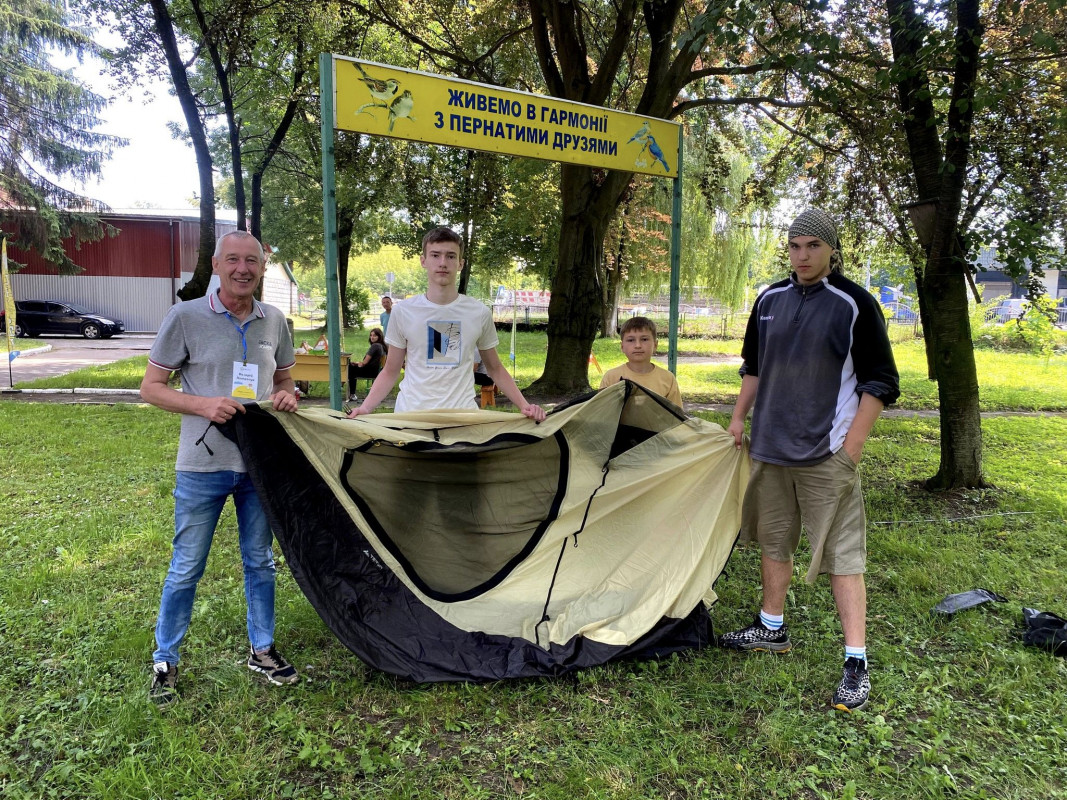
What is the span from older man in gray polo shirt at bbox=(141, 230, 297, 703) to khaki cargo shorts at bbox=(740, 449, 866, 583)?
6.99 feet

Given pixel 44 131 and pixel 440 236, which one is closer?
→ pixel 440 236

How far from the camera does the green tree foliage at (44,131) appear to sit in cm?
2388

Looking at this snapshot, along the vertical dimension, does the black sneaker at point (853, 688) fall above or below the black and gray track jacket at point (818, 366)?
below

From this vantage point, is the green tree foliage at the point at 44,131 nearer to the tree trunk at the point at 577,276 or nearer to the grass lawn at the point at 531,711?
the tree trunk at the point at 577,276

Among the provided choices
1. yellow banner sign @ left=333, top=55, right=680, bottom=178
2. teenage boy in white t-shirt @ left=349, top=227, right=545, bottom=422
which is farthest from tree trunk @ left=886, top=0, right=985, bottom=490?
teenage boy in white t-shirt @ left=349, top=227, right=545, bottom=422

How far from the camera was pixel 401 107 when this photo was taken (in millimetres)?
3795

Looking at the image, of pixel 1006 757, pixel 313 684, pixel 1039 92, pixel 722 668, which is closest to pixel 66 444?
pixel 313 684

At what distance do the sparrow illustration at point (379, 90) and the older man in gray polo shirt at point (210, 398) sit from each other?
4.95ft

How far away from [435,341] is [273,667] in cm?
159

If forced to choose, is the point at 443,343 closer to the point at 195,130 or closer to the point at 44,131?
the point at 195,130

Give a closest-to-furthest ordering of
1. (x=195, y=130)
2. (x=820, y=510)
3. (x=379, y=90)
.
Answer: (x=820, y=510) < (x=379, y=90) < (x=195, y=130)

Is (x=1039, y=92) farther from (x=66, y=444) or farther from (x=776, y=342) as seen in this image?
(x=66, y=444)

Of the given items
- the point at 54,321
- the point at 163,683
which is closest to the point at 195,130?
the point at 163,683

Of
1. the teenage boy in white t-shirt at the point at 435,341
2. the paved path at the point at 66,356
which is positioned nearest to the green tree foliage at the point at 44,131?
the paved path at the point at 66,356
